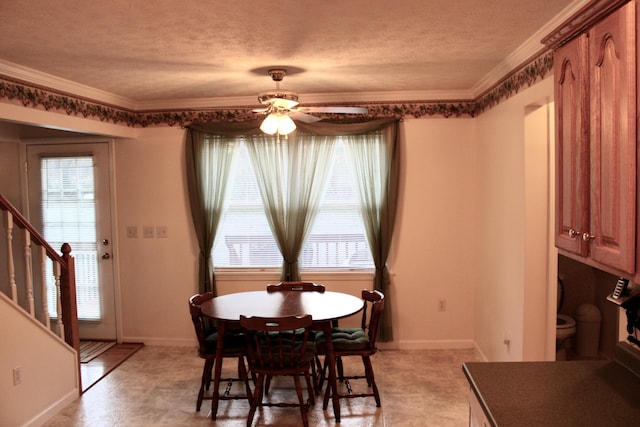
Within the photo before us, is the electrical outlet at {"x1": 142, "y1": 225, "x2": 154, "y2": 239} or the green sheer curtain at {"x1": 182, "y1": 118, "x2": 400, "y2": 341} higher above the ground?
the green sheer curtain at {"x1": 182, "y1": 118, "x2": 400, "y2": 341}

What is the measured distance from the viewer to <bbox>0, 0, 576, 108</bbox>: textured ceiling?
2418 millimetres

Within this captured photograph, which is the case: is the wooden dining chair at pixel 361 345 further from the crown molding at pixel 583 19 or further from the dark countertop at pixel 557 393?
the crown molding at pixel 583 19

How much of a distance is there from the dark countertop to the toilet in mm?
2145

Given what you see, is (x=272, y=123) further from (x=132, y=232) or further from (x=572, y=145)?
(x=132, y=232)

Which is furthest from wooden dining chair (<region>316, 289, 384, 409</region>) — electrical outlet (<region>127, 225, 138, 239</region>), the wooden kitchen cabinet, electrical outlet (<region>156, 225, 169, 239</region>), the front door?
the front door

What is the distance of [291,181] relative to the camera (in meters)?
4.75

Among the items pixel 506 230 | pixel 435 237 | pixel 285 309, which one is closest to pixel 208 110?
pixel 285 309

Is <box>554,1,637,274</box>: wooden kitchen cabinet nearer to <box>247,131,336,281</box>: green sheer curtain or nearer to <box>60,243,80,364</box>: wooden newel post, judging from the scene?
<box>247,131,336,281</box>: green sheer curtain

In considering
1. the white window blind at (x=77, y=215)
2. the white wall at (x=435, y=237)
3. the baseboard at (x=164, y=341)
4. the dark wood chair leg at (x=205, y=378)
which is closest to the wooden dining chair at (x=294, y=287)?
the dark wood chair leg at (x=205, y=378)

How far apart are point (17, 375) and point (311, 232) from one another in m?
2.65

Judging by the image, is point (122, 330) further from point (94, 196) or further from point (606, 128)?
point (606, 128)

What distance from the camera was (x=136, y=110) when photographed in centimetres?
493

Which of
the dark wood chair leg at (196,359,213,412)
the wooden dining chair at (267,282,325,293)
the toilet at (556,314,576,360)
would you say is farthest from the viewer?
the wooden dining chair at (267,282,325,293)

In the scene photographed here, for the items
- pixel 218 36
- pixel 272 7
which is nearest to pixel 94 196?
pixel 218 36
